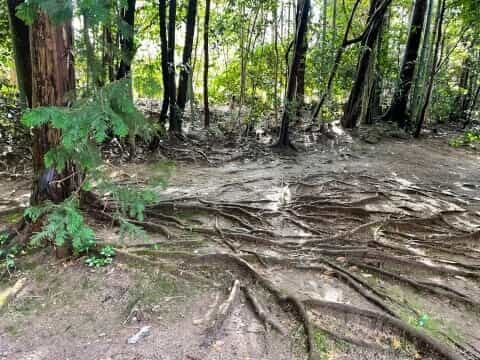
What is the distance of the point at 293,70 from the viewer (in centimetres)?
842

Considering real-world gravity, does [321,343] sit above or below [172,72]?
below

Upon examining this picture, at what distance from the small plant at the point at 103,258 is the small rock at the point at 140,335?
1.00m

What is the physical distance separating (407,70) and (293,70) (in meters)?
5.31

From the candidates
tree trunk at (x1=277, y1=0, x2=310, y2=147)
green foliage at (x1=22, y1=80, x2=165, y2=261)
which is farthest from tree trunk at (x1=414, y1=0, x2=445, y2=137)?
green foliage at (x1=22, y1=80, x2=165, y2=261)

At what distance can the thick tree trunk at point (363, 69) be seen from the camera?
9.33 m

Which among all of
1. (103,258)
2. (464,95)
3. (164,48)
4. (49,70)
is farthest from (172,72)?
(464,95)

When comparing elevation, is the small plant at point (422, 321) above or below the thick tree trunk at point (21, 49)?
below

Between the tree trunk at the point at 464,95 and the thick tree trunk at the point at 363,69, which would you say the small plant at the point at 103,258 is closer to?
the thick tree trunk at the point at 363,69

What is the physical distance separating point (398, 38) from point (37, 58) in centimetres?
1190

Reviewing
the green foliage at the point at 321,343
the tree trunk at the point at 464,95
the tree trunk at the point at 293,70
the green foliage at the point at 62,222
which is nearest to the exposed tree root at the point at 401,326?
the green foliage at the point at 321,343

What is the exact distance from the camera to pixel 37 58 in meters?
3.04

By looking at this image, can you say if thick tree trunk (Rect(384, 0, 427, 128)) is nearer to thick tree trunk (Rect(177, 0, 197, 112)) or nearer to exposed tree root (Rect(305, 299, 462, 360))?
thick tree trunk (Rect(177, 0, 197, 112))

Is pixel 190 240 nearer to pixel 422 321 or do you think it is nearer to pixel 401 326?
pixel 401 326

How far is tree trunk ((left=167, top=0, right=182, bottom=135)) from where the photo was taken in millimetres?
8312
